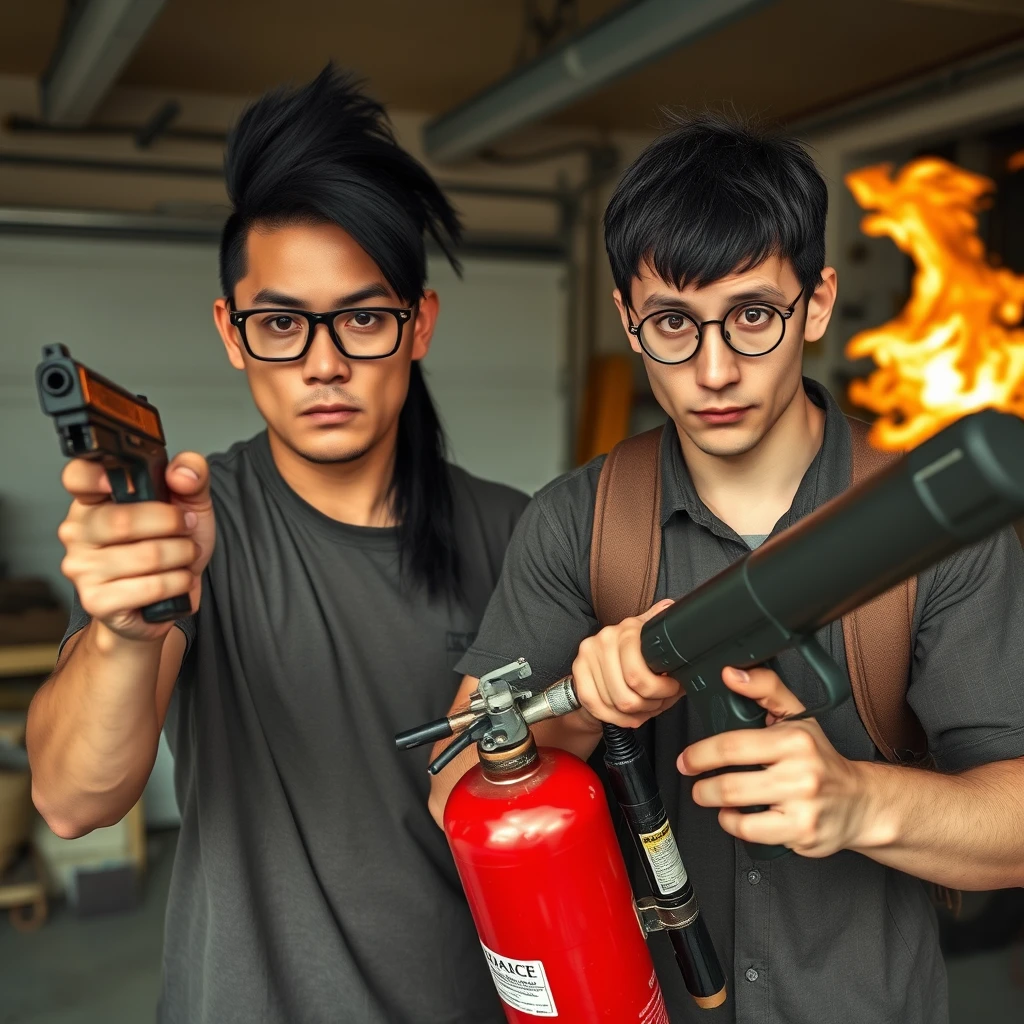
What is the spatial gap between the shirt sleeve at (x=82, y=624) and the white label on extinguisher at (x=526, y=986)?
0.61m

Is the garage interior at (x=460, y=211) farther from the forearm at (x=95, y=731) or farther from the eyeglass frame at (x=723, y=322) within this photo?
the forearm at (x=95, y=731)

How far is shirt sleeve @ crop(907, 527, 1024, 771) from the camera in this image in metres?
1.19

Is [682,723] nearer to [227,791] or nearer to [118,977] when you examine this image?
[227,791]

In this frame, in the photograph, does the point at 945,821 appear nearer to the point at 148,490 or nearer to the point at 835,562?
the point at 835,562

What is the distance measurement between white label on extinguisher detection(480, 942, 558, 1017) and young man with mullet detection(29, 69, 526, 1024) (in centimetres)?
A: 36

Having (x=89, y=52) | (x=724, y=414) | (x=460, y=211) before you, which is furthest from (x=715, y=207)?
(x=89, y=52)

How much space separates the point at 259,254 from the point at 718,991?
1.25m

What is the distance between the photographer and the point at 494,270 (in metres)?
6.03

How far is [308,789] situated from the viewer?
155 centimetres

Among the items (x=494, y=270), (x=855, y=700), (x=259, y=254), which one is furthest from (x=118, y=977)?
(x=494, y=270)

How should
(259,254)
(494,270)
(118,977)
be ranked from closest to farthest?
1. (259,254)
2. (118,977)
3. (494,270)

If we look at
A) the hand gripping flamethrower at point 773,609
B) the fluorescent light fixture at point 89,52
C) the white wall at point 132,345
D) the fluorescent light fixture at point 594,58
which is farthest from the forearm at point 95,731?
the white wall at point 132,345

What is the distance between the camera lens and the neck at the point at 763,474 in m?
1.37

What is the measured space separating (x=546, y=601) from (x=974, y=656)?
1.78ft
